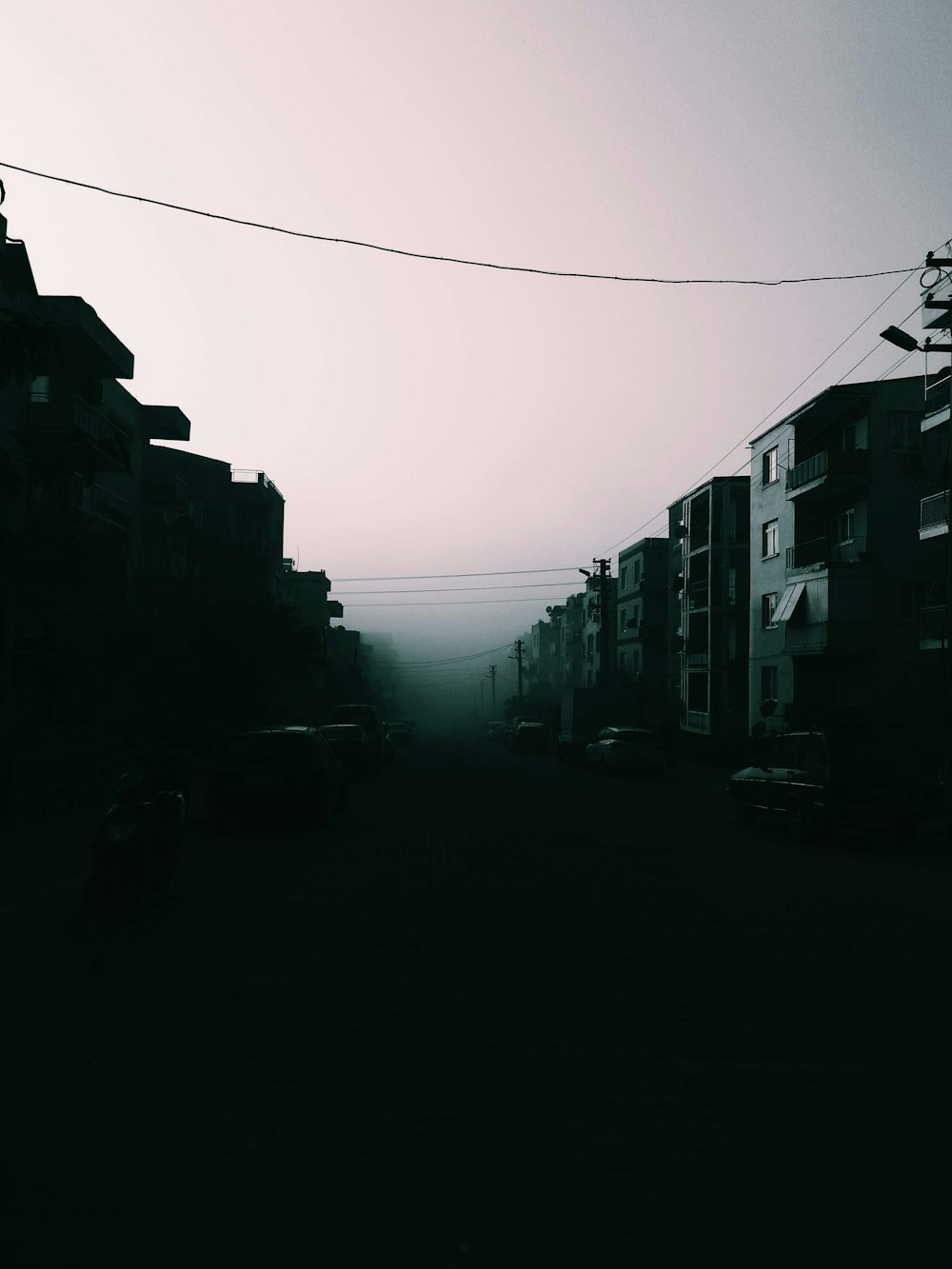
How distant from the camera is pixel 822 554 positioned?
140 ft

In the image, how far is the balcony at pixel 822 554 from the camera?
3988cm

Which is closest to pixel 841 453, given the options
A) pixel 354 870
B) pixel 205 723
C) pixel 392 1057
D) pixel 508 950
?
pixel 205 723

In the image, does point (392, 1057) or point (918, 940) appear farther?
point (918, 940)

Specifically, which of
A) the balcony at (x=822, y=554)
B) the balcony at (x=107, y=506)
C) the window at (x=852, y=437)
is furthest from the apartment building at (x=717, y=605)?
the balcony at (x=107, y=506)

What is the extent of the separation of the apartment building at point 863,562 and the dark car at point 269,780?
24705 millimetres

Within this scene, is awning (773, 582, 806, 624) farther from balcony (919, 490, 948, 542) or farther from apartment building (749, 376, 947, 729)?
balcony (919, 490, 948, 542)

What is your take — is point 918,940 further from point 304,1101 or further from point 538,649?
point 538,649

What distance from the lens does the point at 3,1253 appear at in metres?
3.46

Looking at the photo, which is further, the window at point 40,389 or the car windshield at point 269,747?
the window at point 40,389

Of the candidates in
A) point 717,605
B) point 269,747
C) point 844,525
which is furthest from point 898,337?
point 717,605

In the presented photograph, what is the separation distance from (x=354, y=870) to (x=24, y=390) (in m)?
25.7

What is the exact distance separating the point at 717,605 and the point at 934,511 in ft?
86.0

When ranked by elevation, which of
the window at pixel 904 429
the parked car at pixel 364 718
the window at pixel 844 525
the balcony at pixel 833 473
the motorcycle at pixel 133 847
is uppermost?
the window at pixel 904 429

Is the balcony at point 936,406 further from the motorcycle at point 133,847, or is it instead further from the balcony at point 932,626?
the motorcycle at point 133,847
